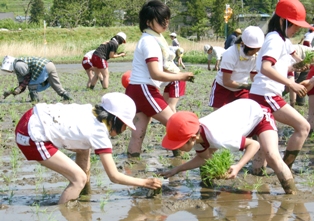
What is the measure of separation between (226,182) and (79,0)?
5551 centimetres

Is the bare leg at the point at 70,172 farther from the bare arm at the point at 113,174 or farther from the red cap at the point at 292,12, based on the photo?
the red cap at the point at 292,12

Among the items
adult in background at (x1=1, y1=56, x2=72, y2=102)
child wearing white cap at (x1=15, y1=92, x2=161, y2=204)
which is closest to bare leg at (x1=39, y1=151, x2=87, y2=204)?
child wearing white cap at (x1=15, y1=92, x2=161, y2=204)

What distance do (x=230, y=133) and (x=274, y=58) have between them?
3.22 feet

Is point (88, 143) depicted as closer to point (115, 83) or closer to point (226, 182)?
point (226, 182)

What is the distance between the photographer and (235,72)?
6.36m

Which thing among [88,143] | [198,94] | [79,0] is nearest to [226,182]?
[88,143]

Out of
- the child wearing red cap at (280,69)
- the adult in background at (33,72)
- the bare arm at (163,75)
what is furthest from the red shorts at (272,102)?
the adult in background at (33,72)

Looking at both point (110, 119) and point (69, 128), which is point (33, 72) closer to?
point (69, 128)

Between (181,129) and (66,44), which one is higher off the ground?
(181,129)

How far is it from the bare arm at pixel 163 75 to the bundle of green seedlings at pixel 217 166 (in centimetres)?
102

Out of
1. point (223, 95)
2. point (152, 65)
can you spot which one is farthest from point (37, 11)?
point (152, 65)

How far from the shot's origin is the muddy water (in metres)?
4.27

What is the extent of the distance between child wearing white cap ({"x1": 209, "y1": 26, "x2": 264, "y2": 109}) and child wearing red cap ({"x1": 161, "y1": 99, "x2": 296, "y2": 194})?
1354 millimetres

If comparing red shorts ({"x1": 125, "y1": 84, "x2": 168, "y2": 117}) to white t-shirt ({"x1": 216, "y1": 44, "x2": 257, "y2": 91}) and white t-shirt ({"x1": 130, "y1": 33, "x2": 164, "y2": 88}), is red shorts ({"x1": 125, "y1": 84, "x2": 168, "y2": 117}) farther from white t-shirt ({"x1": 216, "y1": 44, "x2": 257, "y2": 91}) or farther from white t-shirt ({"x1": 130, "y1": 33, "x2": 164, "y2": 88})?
white t-shirt ({"x1": 216, "y1": 44, "x2": 257, "y2": 91})
